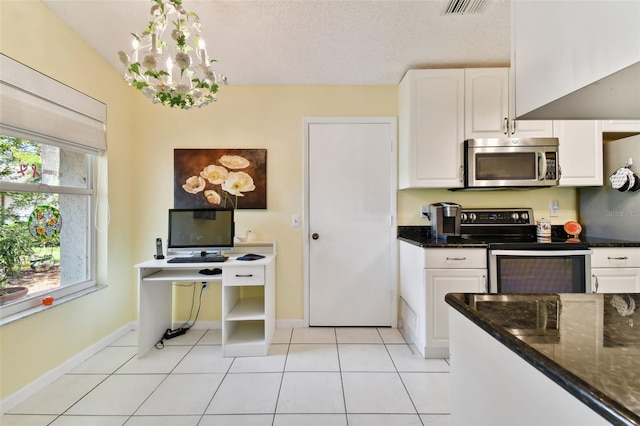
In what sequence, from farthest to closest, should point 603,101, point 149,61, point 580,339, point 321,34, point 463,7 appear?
point 321,34
point 463,7
point 149,61
point 603,101
point 580,339

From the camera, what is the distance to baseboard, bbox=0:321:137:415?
160 centimetres

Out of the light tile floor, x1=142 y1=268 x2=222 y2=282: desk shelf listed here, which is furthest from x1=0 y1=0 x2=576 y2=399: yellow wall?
the light tile floor

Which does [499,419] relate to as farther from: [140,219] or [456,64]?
[140,219]

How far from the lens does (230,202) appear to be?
2.69 metres

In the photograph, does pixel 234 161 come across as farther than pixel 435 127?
Yes

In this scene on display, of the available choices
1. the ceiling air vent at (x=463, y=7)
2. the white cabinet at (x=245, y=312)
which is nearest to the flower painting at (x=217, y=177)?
the white cabinet at (x=245, y=312)

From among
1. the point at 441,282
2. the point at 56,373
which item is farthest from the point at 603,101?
the point at 56,373

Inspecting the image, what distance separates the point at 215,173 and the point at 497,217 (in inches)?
107

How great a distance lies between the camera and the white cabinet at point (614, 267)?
2031 mm

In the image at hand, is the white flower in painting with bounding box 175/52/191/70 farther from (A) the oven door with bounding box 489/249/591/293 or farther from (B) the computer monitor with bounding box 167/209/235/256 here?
(A) the oven door with bounding box 489/249/591/293

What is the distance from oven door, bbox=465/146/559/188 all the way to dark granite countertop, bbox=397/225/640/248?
20.6 inches

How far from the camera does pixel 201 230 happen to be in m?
2.40

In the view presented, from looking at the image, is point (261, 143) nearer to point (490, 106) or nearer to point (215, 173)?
point (215, 173)

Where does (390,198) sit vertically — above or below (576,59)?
below
